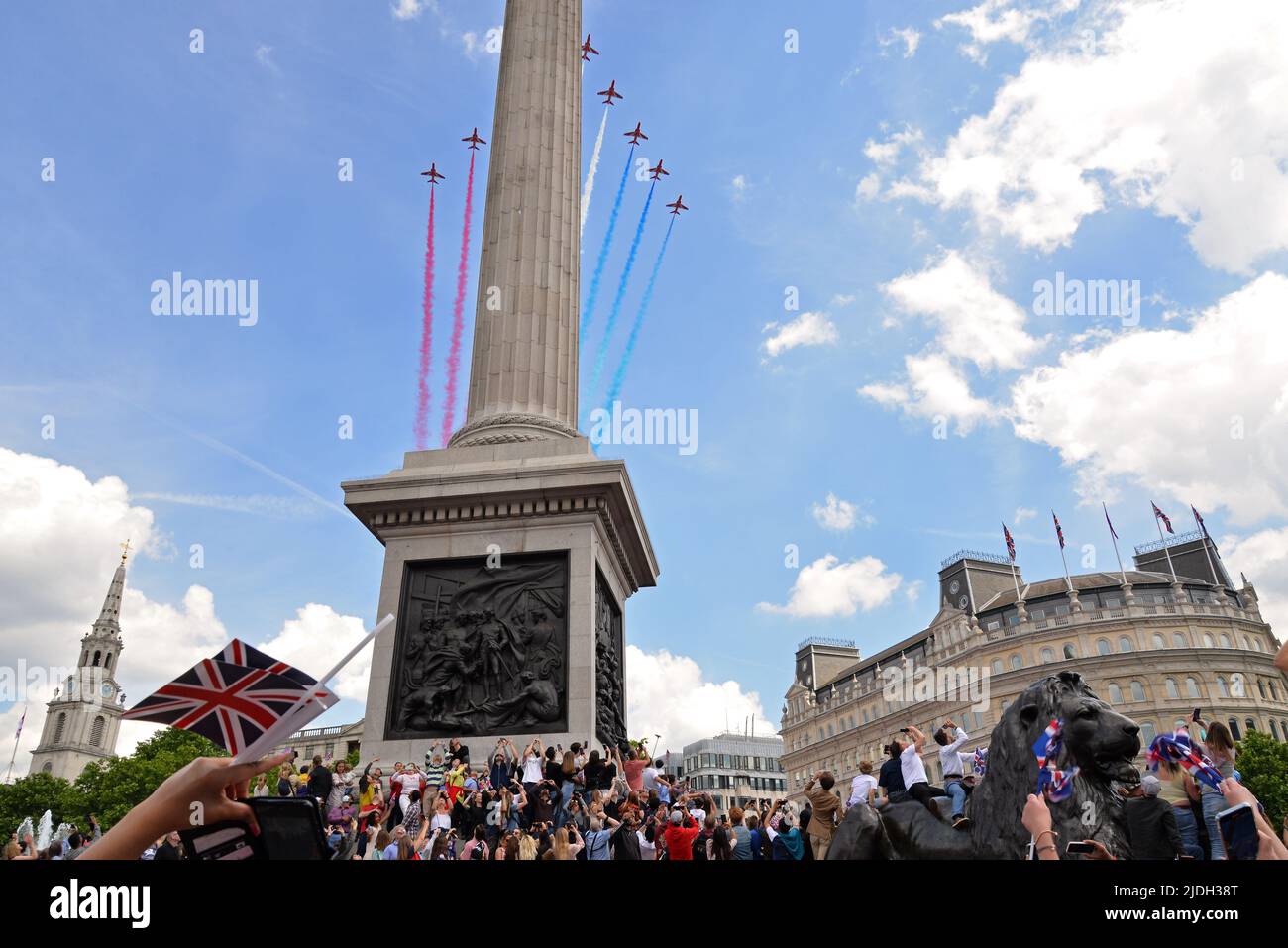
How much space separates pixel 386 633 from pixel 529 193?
13419mm

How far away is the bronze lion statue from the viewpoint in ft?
16.6

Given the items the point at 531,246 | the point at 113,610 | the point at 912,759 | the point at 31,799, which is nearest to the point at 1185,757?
the point at 912,759

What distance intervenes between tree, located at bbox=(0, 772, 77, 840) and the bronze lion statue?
92.4 m

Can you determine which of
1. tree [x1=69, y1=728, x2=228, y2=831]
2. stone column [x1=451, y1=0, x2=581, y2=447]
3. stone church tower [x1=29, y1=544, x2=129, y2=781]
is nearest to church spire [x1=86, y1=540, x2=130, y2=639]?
stone church tower [x1=29, y1=544, x2=129, y2=781]

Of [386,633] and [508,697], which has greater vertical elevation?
[386,633]

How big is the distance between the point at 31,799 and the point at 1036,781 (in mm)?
98973

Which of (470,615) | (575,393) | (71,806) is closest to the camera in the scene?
(470,615)

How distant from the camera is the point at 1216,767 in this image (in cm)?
621

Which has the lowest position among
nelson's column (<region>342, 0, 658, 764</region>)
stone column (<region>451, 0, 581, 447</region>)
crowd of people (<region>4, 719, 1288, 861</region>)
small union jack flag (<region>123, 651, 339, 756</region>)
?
crowd of people (<region>4, 719, 1288, 861</region>)

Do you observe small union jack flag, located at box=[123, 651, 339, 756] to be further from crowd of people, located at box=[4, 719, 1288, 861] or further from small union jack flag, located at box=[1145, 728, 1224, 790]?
small union jack flag, located at box=[1145, 728, 1224, 790]

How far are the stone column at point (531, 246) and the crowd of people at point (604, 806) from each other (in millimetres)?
8593

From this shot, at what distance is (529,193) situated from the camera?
1005 inches
